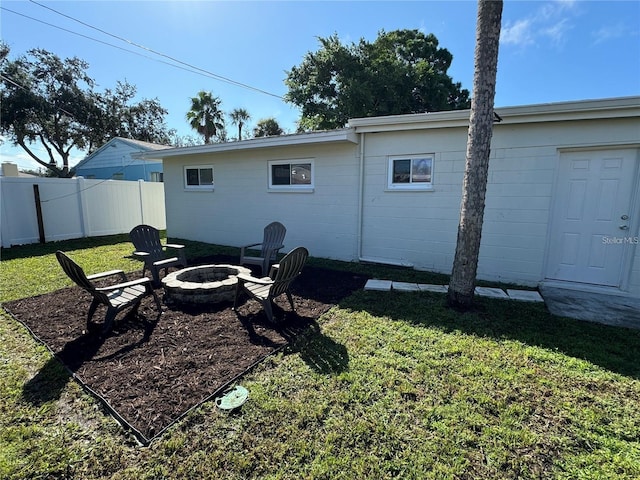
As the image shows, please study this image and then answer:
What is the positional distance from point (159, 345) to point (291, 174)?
208 inches

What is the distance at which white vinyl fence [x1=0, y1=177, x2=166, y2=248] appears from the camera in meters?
8.38

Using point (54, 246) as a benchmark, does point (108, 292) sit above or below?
above

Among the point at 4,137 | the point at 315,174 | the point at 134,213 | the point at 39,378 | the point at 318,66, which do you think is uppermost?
the point at 318,66

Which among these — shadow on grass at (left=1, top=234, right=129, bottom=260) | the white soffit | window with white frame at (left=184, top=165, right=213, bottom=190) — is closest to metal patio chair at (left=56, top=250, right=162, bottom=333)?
the white soffit

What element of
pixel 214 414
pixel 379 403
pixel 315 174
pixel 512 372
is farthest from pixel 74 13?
pixel 512 372

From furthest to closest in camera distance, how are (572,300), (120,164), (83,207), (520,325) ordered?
(120,164) < (83,207) < (572,300) < (520,325)

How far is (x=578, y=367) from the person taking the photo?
2.86 meters

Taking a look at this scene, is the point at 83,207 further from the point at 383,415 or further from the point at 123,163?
the point at 383,415

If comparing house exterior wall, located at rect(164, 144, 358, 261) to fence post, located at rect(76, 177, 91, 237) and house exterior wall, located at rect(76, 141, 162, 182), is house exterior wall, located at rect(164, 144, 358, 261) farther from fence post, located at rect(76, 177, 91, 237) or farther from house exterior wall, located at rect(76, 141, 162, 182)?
house exterior wall, located at rect(76, 141, 162, 182)

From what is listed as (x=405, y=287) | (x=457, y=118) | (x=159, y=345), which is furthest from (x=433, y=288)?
(x=159, y=345)

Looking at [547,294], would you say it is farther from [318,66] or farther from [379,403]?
[318,66]

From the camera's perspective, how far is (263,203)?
8.02m

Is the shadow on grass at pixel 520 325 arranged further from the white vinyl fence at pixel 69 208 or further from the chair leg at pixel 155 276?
the white vinyl fence at pixel 69 208

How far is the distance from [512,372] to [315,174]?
546 cm
